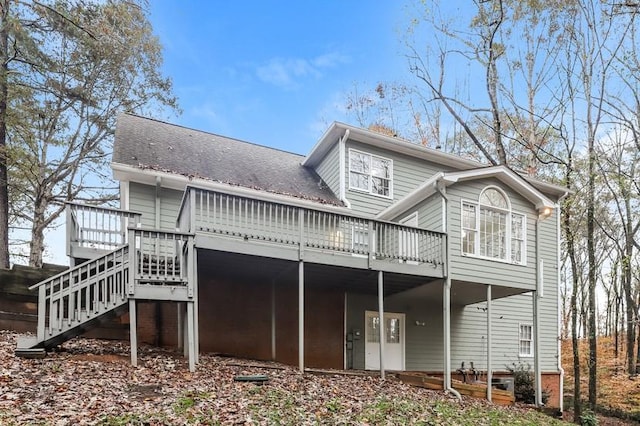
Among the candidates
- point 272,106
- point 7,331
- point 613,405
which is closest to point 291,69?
point 272,106

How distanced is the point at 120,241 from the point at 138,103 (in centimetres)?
1098

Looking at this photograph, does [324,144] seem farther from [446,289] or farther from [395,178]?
[446,289]

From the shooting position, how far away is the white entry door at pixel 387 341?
12.8 metres

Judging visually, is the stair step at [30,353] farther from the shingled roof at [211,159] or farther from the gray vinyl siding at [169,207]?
the shingled roof at [211,159]

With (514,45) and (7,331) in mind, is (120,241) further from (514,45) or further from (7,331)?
(514,45)

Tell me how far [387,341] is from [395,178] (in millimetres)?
5012

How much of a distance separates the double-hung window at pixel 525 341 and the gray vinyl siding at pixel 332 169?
8.26 metres

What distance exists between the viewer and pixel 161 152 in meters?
11.8

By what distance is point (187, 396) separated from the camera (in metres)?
5.73

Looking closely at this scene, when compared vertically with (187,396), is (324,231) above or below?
above

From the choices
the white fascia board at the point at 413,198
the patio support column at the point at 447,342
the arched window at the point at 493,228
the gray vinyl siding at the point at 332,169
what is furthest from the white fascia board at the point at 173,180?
the arched window at the point at 493,228

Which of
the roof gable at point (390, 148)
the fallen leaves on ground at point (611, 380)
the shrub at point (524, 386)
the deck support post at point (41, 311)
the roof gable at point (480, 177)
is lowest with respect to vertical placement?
the fallen leaves on ground at point (611, 380)

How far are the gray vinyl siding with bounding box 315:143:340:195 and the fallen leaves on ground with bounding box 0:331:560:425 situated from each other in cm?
614

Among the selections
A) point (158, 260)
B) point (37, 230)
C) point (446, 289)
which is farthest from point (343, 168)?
point (37, 230)
